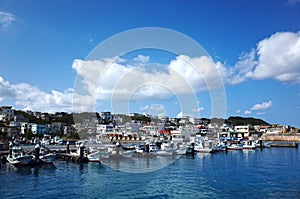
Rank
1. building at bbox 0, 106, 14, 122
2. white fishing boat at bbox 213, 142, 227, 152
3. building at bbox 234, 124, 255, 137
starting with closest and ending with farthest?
white fishing boat at bbox 213, 142, 227, 152, building at bbox 0, 106, 14, 122, building at bbox 234, 124, 255, 137

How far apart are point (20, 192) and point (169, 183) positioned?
820 centimetres

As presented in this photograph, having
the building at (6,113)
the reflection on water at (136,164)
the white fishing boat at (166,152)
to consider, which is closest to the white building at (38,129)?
the building at (6,113)

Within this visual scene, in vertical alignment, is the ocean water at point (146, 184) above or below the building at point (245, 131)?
below

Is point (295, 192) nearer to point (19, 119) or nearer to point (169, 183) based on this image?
point (169, 183)

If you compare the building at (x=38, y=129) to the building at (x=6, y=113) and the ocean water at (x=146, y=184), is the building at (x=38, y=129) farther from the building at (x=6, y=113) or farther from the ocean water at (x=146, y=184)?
the ocean water at (x=146, y=184)

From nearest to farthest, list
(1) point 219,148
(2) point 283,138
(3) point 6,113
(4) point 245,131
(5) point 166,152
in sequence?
(5) point 166,152 → (1) point 219,148 → (3) point 6,113 → (2) point 283,138 → (4) point 245,131

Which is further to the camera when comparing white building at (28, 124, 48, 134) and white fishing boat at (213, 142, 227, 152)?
white building at (28, 124, 48, 134)

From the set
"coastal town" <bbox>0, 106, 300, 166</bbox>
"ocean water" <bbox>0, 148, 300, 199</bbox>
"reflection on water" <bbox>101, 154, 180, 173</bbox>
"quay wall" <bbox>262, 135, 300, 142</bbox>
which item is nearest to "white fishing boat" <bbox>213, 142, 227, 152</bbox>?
"coastal town" <bbox>0, 106, 300, 166</bbox>

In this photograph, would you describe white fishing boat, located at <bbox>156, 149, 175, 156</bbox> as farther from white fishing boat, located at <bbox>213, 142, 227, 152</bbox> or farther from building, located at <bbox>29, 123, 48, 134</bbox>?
building, located at <bbox>29, 123, 48, 134</bbox>

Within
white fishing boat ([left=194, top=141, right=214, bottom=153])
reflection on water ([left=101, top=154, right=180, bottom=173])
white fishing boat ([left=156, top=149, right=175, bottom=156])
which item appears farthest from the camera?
white fishing boat ([left=194, top=141, right=214, bottom=153])

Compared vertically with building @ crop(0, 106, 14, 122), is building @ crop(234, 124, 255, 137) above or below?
below

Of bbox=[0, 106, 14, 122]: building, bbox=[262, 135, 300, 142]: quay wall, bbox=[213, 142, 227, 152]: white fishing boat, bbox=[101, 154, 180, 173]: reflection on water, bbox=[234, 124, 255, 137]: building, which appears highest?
bbox=[0, 106, 14, 122]: building

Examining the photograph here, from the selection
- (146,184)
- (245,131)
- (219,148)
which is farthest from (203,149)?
(245,131)

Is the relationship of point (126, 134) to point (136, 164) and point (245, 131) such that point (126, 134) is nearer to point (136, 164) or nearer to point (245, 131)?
point (136, 164)
